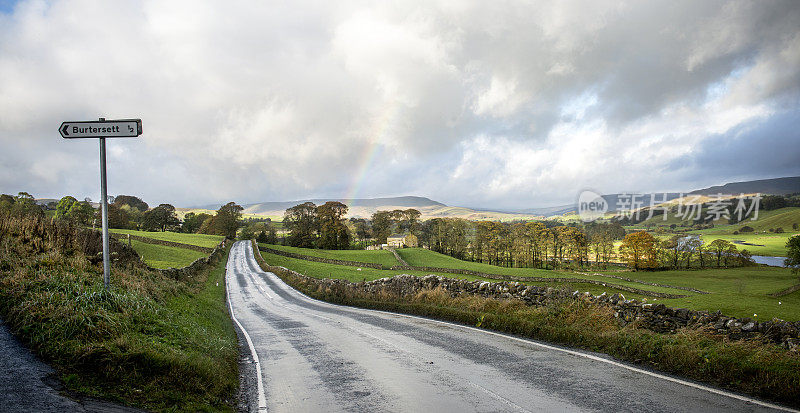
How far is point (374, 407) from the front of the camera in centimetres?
584

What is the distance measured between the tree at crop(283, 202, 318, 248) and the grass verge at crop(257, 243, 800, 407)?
83.8 metres

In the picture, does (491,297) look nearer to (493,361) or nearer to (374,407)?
(493,361)

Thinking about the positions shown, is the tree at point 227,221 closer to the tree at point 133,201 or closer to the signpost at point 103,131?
the tree at point 133,201

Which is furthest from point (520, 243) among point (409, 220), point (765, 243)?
point (765, 243)

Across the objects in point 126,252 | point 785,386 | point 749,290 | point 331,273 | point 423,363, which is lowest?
point 749,290

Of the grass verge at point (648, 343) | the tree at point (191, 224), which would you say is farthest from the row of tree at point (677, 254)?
the tree at point (191, 224)

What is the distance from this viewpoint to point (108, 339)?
6.21m

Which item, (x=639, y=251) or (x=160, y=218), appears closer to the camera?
(x=639, y=251)

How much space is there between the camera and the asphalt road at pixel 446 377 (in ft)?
18.4

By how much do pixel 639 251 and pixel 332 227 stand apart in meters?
69.6

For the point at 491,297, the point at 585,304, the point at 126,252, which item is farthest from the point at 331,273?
the point at 585,304

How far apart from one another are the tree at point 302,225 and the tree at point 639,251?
7336 cm

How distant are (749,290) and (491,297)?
170 feet

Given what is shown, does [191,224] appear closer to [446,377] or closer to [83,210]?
[83,210]
